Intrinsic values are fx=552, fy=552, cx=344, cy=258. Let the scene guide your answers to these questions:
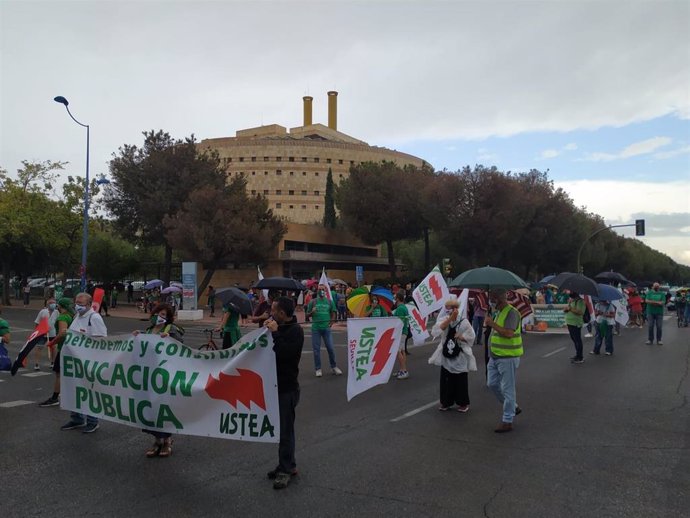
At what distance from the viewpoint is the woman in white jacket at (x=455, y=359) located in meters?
Result: 7.86

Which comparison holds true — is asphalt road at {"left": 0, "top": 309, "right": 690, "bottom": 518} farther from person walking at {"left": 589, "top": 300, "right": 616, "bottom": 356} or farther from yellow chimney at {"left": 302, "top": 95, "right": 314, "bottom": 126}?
yellow chimney at {"left": 302, "top": 95, "right": 314, "bottom": 126}

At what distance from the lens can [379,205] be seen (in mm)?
50156

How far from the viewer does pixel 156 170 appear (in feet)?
132

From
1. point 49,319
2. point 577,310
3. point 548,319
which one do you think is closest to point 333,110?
point 548,319

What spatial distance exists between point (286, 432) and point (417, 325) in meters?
6.71

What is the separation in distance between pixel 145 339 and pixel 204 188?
1280 inches

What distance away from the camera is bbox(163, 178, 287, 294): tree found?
35.4 metres

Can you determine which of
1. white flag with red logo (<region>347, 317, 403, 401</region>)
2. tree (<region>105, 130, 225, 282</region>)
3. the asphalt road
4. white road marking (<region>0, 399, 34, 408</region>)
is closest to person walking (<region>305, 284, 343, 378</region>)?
the asphalt road

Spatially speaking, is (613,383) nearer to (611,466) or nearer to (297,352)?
(611,466)

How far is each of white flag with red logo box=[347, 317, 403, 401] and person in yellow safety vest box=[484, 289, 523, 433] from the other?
1.50 meters

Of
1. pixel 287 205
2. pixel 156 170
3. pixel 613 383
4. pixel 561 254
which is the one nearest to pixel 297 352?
pixel 613 383

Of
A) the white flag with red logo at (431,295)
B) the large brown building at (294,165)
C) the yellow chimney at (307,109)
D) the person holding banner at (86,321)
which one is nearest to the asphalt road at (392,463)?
the person holding banner at (86,321)

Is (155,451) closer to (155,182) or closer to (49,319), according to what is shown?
(49,319)

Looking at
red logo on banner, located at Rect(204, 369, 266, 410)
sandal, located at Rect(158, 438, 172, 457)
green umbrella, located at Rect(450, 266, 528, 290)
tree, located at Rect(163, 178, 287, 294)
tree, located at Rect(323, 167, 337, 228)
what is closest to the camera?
red logo on banner, located at Rect(204, 369, 266, 410)
